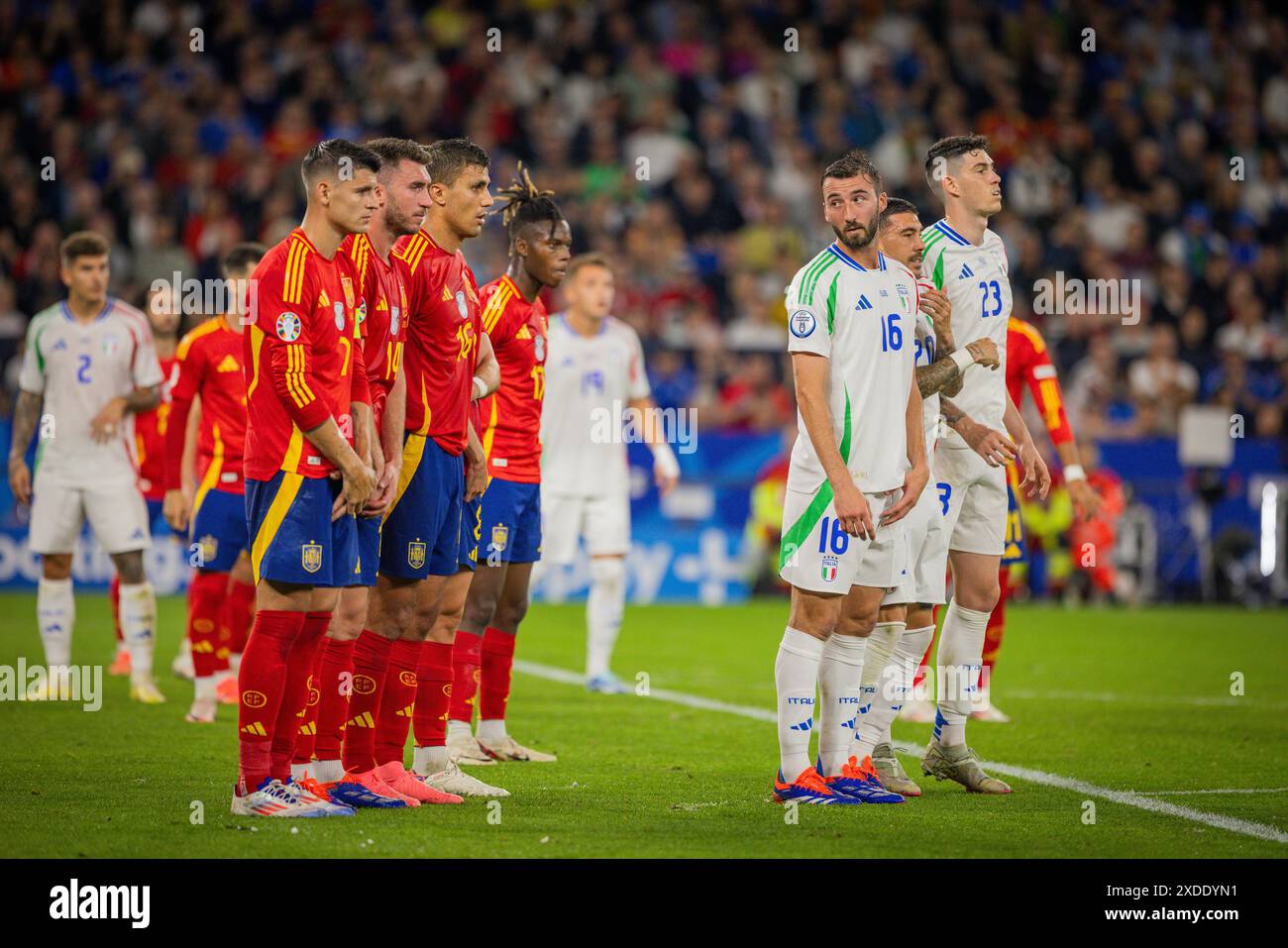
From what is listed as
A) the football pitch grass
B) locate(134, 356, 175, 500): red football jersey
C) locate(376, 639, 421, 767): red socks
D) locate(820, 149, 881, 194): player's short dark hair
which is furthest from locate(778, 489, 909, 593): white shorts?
locate(134, 356, 175, 500): red football jersey

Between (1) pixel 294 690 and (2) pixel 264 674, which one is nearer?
(2) pixel 264 674

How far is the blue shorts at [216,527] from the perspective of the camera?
34.3 ft

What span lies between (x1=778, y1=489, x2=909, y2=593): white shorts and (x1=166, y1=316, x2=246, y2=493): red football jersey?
14.0 ft

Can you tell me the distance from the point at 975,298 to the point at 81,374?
236 inches

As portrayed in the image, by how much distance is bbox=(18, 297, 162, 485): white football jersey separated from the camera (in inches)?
438

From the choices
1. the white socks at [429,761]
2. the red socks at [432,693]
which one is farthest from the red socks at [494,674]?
the white socks at [429,761]

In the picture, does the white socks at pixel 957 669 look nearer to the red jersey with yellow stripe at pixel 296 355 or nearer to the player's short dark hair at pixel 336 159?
the red jersey with yellow stripe at pixel 296 355

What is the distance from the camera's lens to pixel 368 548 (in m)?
6.77

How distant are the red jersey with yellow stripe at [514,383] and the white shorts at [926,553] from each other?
214 centimetres

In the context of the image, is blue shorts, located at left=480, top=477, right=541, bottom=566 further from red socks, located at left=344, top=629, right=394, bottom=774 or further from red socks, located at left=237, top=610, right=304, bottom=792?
red socks, located at left=237, top=610, right=304, bottom=792

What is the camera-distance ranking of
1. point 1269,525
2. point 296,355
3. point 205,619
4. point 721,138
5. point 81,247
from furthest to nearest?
point 721,138 → point 1269,525 → point 81,247 → point 205,619 → point 296,355

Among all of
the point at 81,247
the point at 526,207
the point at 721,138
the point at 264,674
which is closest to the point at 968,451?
the point at 526,207

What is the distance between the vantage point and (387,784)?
7211mm

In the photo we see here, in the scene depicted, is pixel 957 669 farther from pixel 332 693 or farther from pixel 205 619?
pixel 205 619
